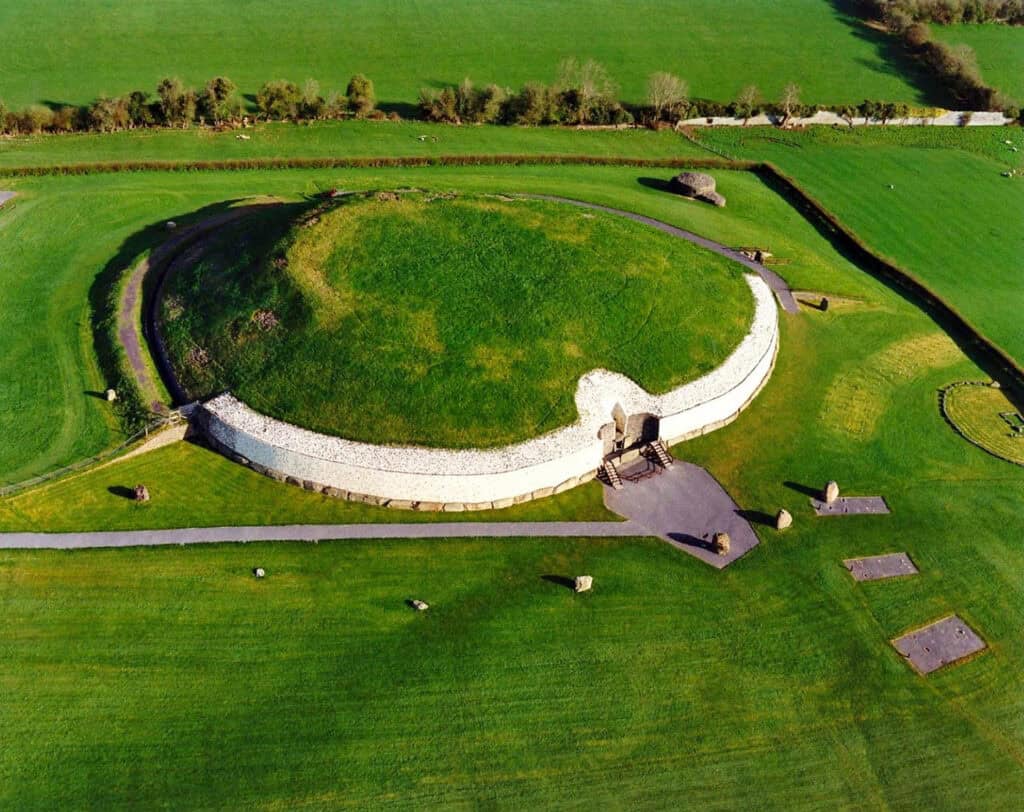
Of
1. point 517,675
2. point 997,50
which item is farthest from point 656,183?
point 997,50

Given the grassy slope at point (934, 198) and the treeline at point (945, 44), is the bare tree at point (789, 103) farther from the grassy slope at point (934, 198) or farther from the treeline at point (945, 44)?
the treeline at point (945, 44)

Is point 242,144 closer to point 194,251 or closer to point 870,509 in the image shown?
point 194,251

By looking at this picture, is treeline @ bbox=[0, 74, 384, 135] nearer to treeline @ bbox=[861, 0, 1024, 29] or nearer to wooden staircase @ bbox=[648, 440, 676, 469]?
wooden staircase @ bbox=[648, 440, 676, 469]

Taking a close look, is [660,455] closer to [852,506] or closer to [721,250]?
[852,506]

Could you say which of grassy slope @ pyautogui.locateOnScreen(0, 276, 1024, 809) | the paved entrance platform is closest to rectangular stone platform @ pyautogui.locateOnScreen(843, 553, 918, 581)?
grassy slope @ pyautogui.locateOnScreen(0, 276, 1024, 809)

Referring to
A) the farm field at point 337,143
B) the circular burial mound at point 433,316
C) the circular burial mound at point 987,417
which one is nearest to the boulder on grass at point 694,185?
the farm field at point 337,143

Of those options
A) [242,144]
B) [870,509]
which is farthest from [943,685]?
[242,144]
